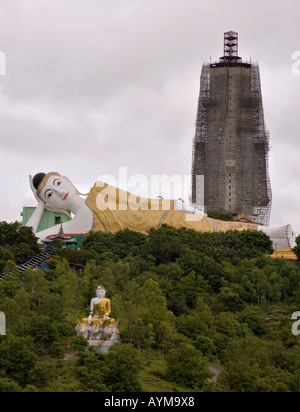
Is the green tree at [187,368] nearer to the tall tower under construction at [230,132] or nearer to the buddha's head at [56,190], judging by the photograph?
the buddha's head at [56,190]

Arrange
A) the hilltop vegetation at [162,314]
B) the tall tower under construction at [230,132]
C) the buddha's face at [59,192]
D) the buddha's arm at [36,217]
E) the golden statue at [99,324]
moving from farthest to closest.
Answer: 1. the tall tower under construction at [230,132]
2. the buddha's arm at [36,217]
3. the buddha's face at [59,192]
4. the golden statue at [99,324]
5. the hilltop vegetation at [162,314]

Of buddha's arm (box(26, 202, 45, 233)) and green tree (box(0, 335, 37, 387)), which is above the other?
buddha's arm (box(26, 202, 45, 233))

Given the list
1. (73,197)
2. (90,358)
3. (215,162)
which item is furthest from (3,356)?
(215,162)

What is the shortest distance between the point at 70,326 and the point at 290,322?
9.15m

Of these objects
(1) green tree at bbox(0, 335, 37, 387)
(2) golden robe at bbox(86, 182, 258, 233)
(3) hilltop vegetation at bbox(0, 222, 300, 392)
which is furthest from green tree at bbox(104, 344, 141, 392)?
(2) golden robe at bbox(86, 182, 258, 233)

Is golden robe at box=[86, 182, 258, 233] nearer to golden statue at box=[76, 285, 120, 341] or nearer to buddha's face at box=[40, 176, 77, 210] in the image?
buddha's face at box=[40, 176, 77, 210]

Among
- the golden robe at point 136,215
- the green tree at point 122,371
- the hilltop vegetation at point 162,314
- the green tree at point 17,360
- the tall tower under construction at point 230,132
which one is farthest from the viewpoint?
the tall tower under construction at point 230,132

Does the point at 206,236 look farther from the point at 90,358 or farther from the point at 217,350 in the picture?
the point at 90,358

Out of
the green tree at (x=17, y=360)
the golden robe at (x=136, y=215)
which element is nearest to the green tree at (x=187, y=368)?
the green tree at (x=17, y=360)

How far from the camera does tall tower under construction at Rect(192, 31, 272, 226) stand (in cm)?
7962

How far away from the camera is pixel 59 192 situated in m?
61.4

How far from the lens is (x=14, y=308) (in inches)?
1650

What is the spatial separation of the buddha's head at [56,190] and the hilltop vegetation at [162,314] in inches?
177

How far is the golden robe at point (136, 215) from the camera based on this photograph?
196 feet
